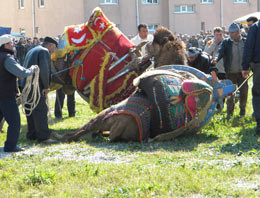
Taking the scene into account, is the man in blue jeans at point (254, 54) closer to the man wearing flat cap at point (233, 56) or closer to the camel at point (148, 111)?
the camel at point (148, 111)

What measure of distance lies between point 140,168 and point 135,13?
88.0 ft

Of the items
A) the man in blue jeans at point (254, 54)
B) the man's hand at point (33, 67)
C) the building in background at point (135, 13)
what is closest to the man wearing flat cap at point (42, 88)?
the man's hand at point (33, 67)

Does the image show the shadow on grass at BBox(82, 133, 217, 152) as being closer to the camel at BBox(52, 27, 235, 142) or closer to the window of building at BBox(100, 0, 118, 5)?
the camel at BBox(52, 27, 235, 142)

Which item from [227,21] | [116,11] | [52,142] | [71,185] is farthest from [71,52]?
[227,21]

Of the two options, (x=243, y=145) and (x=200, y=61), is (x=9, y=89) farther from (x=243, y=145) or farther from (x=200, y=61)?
(x=200, y=61)

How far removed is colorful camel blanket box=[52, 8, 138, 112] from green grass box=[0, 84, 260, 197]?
2.76ft

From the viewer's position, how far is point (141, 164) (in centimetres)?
563

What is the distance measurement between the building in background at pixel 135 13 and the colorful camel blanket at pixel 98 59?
22942mm

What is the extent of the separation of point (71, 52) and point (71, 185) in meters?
3.44

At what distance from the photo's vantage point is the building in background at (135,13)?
1215 inches

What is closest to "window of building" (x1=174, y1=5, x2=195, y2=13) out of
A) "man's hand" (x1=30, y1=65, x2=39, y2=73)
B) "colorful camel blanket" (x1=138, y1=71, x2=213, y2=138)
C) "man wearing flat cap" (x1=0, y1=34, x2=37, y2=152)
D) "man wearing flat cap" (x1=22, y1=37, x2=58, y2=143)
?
"man wearing flat cap" (x1=22, y1=37, x2=58, y2=143)

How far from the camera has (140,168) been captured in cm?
539

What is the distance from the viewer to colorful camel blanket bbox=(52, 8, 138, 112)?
7605 mm

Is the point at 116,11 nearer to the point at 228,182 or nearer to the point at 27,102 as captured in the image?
the point at 27,102
